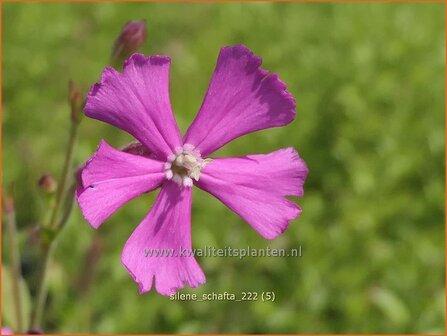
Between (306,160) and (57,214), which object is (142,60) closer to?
(57,214)

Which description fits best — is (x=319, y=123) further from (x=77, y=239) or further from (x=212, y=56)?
(x=77, y=239)

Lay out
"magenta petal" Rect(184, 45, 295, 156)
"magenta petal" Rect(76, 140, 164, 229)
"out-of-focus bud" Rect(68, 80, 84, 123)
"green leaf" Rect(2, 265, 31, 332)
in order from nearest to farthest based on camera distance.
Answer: "magenta petal" Rect(76, 140, 164, 229), "magenta petal" Rect(184, 45, 295, 156), "out-of-focus bud" Rect(68, 80, 84, 123), "green leaf" Rect(2, 265, 31, 332)

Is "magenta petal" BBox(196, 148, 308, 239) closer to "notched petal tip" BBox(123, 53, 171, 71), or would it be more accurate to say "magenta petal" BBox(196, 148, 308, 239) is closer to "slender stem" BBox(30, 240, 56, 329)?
"notched petal tip" BBox(123, 53, 171, 71)

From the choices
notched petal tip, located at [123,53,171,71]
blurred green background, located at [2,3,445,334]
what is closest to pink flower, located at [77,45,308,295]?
notched petal tip, located at [123,53,171,71]

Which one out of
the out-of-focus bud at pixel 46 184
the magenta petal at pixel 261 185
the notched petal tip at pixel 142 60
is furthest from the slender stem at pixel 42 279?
the notched petal tip at pixel 142 60

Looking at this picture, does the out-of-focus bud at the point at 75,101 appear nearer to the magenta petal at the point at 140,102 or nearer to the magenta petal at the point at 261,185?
the magenta petal at the point at 140,102

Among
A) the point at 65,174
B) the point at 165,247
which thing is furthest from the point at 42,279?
the point at 165,247
